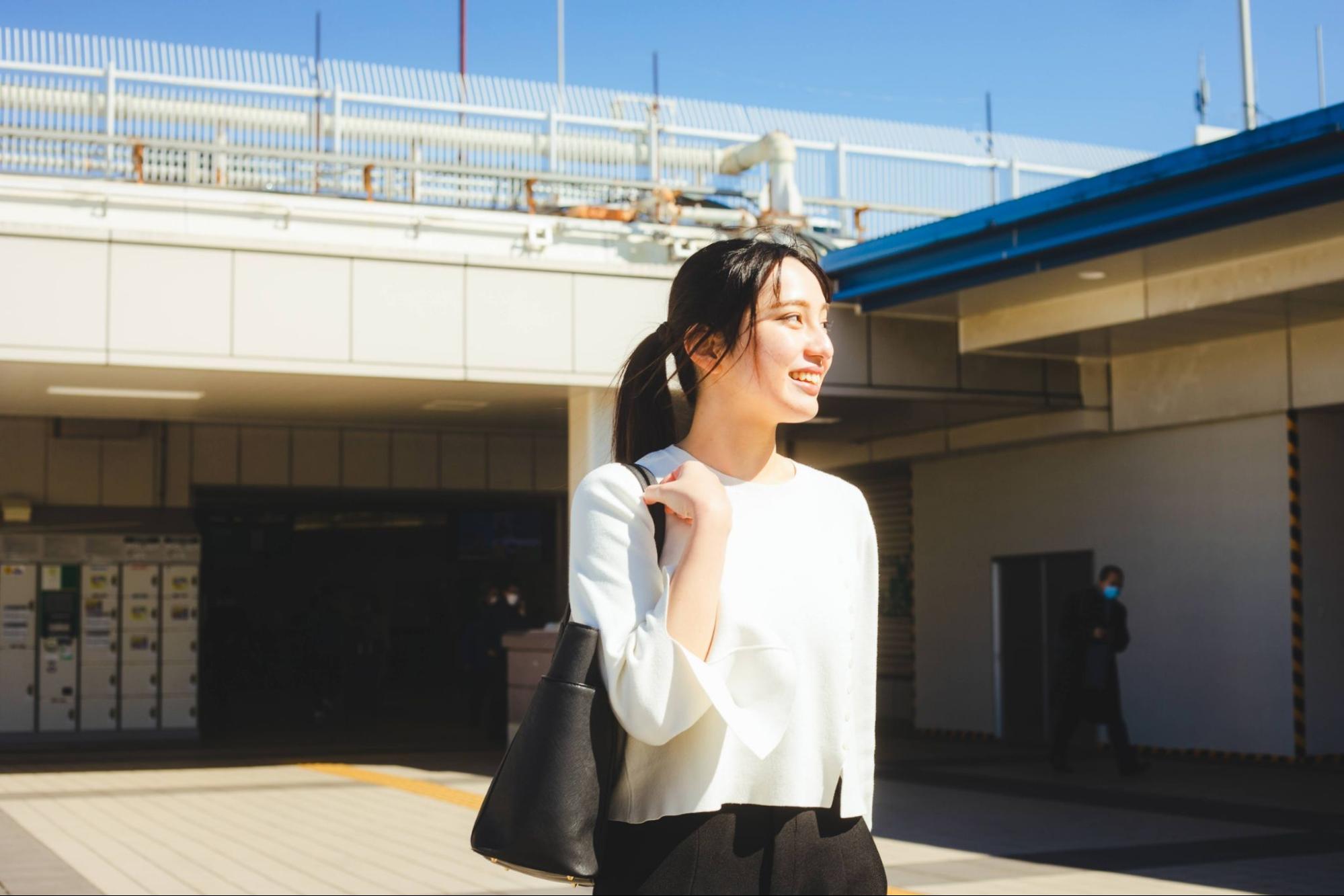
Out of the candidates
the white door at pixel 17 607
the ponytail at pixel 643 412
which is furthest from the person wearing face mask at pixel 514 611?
the ponytail at pixel 643 412

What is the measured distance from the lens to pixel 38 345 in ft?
41.4

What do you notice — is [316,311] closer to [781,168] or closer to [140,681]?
[781,168]

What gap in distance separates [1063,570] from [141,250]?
9.74m

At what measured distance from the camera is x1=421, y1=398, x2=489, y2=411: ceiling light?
54.5 feet

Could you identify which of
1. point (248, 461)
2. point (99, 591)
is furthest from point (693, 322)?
point (99, 591)

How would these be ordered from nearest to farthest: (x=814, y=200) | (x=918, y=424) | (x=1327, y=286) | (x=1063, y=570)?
(x=1327, y=286) → (x=814, y=200) → (x=1063, y=570) → (x=918, y=424)

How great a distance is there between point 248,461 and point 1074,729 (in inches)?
416

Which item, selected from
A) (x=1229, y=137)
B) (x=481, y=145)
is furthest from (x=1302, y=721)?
(x=481, y=145)

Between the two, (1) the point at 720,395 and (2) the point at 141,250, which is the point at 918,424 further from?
(1) the point at 720,395

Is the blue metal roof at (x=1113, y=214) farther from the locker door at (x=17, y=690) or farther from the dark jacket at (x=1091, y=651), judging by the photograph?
the locker door at (x=17, y=690)

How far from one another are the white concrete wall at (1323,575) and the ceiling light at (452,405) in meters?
7.90

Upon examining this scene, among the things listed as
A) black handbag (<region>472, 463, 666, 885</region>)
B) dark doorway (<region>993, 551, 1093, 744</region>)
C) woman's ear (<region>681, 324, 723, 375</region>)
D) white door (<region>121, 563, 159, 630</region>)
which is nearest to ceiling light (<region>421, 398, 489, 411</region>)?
white door (<region>121, 563, 159, 630</region>)

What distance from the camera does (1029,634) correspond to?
17656 millimetres

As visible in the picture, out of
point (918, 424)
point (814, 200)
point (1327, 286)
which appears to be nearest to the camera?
point (1327, 286)
